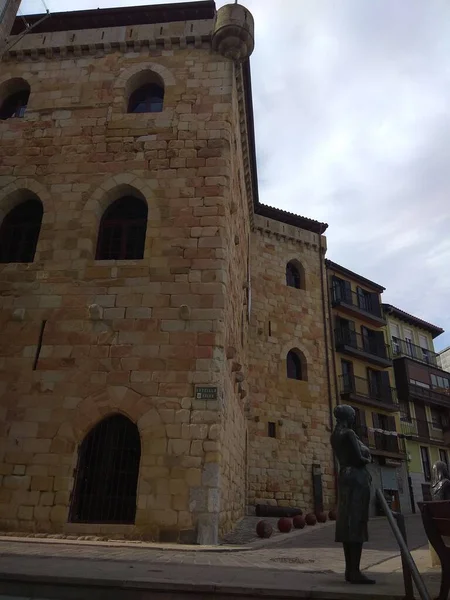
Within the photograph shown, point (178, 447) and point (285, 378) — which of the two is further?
point (285, 378)

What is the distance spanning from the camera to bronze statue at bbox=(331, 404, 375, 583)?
3.98m

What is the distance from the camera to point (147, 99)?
1105 centimetres

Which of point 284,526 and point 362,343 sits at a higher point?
point 362,343

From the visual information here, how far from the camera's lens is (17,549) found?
18.2ft

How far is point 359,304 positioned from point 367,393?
16.9 ft

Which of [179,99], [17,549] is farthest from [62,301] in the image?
[179,99]

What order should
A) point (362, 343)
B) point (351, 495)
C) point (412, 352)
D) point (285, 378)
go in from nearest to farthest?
point (351, 495), point (285, 378), point (362, 343), point (412, 352)

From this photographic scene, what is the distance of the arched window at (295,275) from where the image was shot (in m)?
19.2

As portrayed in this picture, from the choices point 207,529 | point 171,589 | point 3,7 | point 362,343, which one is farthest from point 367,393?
point 171,589

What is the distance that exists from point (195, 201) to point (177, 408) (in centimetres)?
422

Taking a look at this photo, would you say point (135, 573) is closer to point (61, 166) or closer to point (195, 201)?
point (195, 201)

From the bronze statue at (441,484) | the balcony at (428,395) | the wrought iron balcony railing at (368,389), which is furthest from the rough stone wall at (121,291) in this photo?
the balcony at (428,395)

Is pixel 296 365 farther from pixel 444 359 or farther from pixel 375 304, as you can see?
pixel 444 359


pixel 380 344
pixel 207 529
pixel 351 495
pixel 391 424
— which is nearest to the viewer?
pixel 351 495
